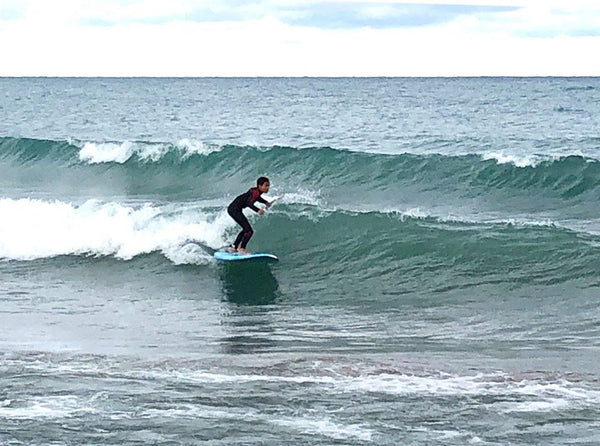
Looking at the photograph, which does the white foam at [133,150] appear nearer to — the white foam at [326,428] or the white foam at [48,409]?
the white foam at [48,409]

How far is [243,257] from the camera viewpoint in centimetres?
1695

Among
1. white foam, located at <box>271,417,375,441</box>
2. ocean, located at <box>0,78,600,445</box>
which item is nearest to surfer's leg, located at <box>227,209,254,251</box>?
ocean, located at <box>0,78,600,445</box>

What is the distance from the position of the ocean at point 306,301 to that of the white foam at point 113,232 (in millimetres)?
51

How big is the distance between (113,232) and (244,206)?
4229 millimetres

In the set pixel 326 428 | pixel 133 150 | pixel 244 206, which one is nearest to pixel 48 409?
pixel 326 428

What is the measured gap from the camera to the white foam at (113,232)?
19.1 m

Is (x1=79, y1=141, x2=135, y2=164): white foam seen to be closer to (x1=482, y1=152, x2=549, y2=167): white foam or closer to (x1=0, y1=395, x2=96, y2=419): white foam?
(x1=482, y1=152, x2=549, y2=167): white foam

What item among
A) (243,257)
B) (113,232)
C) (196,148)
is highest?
(196,148)

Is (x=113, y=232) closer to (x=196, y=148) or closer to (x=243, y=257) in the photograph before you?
(x=243, y=257)

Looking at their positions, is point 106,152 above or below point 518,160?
above

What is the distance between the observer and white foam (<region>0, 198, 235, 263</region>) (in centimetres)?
1906

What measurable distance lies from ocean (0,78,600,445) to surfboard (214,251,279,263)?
19 cm

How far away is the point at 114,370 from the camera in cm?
1084

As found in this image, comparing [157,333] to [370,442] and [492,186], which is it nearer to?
[370,442]
